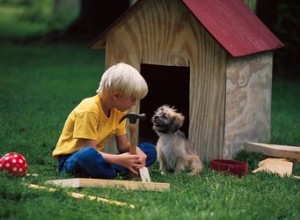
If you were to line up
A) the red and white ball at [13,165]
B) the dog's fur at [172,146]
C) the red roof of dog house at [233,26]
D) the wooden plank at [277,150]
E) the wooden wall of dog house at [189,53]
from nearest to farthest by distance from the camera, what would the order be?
the red and white ball at [13,165] < the dog's fur at [172,146] < the red roof of dog house at [233,26] < the wooden wall of dog house at [189,53] < the wooden plank at [277,150]

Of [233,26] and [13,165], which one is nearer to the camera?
[13,165]

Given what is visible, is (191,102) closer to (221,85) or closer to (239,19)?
(221,85)

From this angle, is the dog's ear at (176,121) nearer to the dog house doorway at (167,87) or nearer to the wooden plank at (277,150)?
the wooden plank at (277,150)

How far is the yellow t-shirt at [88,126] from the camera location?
5.85 metres

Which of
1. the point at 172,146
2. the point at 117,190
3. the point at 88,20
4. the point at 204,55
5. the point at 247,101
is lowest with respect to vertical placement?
the point at 117,190

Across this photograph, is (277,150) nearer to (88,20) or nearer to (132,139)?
(132,139)

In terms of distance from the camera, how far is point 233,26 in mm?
7387

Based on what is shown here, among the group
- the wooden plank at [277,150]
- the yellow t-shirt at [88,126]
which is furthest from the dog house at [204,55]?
the yellow t-shirt at [88,126]

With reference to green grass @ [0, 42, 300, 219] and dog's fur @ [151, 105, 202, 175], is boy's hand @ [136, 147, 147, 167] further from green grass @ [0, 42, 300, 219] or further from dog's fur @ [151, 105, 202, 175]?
dog's fur @ [151, 105, 202, 175]

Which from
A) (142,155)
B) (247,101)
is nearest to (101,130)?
(142,155)

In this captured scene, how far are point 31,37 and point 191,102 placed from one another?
1356cm

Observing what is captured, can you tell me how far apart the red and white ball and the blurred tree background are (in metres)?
9.07

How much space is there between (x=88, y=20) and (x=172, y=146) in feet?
43.6

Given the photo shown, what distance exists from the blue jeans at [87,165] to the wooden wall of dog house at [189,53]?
1.20m
